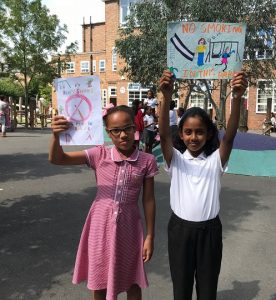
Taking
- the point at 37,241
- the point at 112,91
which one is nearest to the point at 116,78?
the point at 112,91

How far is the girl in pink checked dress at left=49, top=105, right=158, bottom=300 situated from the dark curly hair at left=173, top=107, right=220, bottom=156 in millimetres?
254

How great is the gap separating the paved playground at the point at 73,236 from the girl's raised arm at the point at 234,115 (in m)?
1.52

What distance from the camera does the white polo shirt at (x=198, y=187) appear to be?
2.52 m

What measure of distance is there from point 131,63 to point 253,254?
1319 centimetres

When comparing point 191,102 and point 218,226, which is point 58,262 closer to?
point 218,226

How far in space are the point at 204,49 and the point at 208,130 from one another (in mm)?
617

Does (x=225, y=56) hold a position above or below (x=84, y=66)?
below

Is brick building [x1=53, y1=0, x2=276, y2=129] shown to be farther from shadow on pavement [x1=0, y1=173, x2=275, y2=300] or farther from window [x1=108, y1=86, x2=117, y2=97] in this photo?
shadow on pavement [x1=0, y1=173, x2=275, y2=300]

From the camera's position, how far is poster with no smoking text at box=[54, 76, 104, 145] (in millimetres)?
2523

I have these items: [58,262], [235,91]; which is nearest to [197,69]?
[235,91]

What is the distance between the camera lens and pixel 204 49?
9.20 ft

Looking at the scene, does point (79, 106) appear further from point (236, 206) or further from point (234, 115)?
point (236, 206)

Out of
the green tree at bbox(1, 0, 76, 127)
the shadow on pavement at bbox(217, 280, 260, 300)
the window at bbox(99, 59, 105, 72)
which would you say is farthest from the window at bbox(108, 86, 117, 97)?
the shadow on pavement at bbox(217, 280, 260, 300)

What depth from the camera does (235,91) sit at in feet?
7.98
